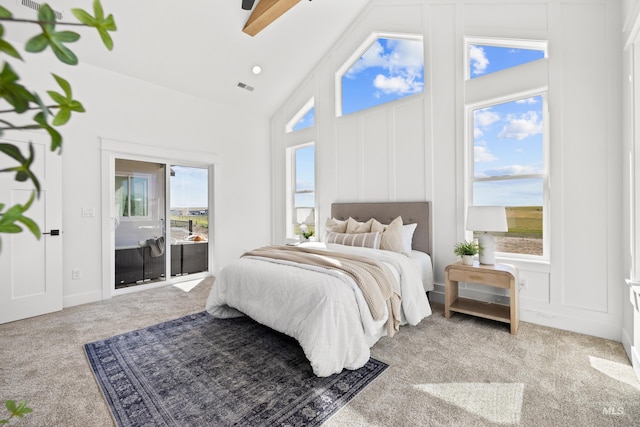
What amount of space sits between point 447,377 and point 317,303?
106cm

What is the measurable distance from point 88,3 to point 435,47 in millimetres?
3896

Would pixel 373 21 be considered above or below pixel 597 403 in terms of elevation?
above

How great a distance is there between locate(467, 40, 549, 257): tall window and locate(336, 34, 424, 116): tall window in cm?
71

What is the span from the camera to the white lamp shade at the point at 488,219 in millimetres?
2965

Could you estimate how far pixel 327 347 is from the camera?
2.11 meters

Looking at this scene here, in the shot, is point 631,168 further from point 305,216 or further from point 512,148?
point 305,216

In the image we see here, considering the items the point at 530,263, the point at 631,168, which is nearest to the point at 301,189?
the point at 530,263

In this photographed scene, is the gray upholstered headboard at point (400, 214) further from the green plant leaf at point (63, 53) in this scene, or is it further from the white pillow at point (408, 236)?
the green plant leaf at point (63, 53)

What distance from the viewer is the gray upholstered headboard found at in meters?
3.82

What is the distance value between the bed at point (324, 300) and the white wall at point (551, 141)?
101 centimetres

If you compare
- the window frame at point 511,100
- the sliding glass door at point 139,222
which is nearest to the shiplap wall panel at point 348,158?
the window frame at point 511,100

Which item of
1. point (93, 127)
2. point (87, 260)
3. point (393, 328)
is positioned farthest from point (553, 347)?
point (93, 127)

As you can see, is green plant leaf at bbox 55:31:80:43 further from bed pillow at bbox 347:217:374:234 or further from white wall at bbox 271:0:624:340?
white wall at bbox 271:0:624:340

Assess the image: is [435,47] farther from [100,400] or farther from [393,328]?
[100,400]
